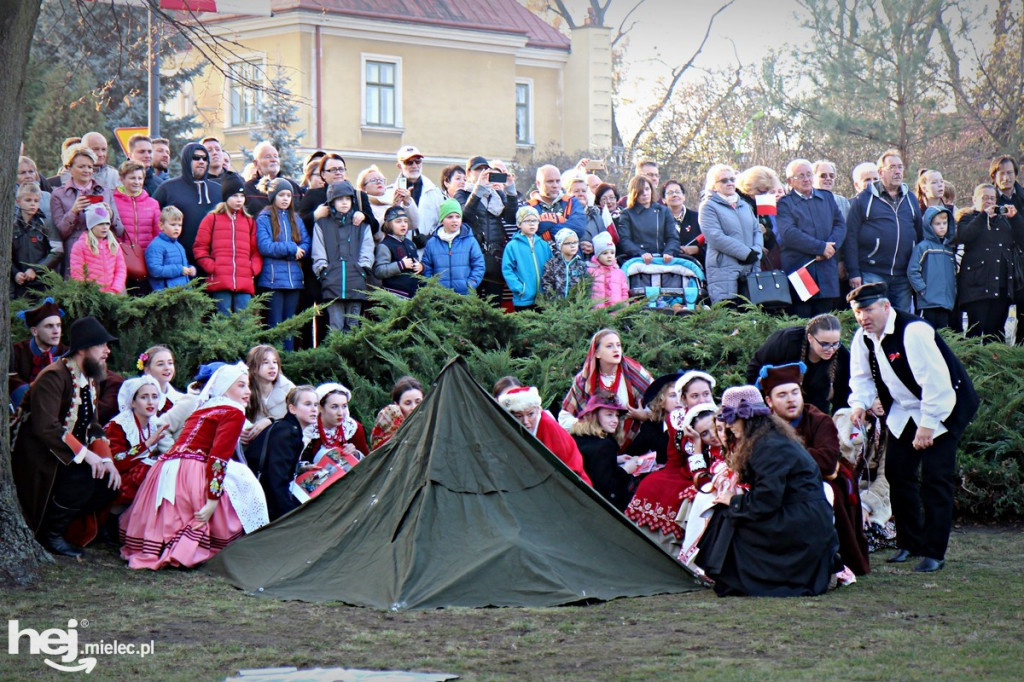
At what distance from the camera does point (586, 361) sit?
1079 centimetres

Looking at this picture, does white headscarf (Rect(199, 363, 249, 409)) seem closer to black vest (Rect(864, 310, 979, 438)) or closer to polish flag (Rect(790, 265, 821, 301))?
black vest (Rect(864, 310, 979, 438))

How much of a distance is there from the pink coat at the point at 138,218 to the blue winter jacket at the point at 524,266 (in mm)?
3254

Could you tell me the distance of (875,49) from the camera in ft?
89.6

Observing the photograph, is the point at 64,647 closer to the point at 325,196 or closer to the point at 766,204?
the point at 325,196

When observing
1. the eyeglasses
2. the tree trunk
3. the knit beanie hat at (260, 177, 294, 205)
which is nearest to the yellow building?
the knit beanie hat at (260, 177, 294, 205)

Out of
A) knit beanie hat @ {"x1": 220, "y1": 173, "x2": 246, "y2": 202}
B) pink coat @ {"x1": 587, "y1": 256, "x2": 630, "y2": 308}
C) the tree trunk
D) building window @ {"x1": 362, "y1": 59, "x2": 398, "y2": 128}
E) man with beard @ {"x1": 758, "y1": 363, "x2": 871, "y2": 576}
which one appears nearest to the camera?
the tree trunk

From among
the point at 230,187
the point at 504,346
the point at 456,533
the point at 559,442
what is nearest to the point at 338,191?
the point at 230,187

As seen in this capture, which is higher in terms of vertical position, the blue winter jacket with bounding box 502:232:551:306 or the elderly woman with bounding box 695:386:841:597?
the blue winter jacket with bounding box 502:232:551:306

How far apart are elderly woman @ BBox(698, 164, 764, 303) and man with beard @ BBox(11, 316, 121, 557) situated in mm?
6272

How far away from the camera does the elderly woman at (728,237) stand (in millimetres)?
13203

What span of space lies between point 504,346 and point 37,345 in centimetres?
415

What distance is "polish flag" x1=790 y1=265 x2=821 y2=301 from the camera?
13328 millimetres

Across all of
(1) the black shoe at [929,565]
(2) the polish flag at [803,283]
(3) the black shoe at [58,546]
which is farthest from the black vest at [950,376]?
(3) the black shoe at [58,546]

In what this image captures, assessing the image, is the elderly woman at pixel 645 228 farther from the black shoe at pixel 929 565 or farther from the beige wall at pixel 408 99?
the beige wall at pixel 408 99
